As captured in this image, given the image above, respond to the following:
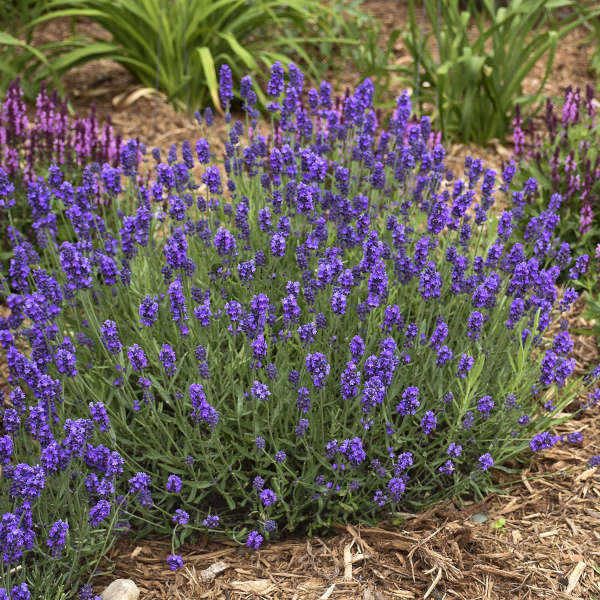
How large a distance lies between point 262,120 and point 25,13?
7.06 ft

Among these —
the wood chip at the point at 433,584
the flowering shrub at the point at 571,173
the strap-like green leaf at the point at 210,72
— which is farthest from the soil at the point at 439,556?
the strap-like green leaf at the point at 210,72

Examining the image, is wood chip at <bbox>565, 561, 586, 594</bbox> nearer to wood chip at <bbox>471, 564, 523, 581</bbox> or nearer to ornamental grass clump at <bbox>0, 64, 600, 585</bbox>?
wood chip at <bbox>471, 564, 523, 581</bbox>

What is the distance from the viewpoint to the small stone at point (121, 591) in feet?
8.43

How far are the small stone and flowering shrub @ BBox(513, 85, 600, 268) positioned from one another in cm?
286

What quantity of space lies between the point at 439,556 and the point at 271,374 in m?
0.89

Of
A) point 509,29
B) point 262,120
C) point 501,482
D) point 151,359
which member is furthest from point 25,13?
point 501,482

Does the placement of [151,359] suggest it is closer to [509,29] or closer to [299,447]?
[299,447]

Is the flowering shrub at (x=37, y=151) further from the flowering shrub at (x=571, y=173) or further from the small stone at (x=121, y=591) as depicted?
the flowering shrub at (x=571, y=173)

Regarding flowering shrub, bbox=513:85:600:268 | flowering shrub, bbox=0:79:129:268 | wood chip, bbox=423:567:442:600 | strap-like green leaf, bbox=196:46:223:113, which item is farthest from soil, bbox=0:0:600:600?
strap-like green leaf, bbox=196:46:223:113

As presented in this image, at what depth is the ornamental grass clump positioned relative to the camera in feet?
8.43

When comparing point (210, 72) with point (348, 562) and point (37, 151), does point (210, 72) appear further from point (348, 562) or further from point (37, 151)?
point (348, 562)

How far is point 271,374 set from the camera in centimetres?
260

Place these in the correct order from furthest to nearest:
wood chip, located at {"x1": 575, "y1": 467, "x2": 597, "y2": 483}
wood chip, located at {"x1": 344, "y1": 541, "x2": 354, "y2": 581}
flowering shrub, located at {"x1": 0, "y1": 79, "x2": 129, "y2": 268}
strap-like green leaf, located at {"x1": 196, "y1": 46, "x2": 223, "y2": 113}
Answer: strap-like green leaf, located at {"x1": 196, "y1": 46, "x2": 223, "y2": 113}
flowering shrub, located at {"x1": 0, "y1": 79, "x2": 129, "y2": 268}
wood chip, located at {"x1": 575, "y1": 467, "x2": 597, "y2": 483}
wood chip, located at {"x1": 344, "y1": 541, "x2": 354, "y2": 581}

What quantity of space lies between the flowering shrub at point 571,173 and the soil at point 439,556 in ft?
5.07
